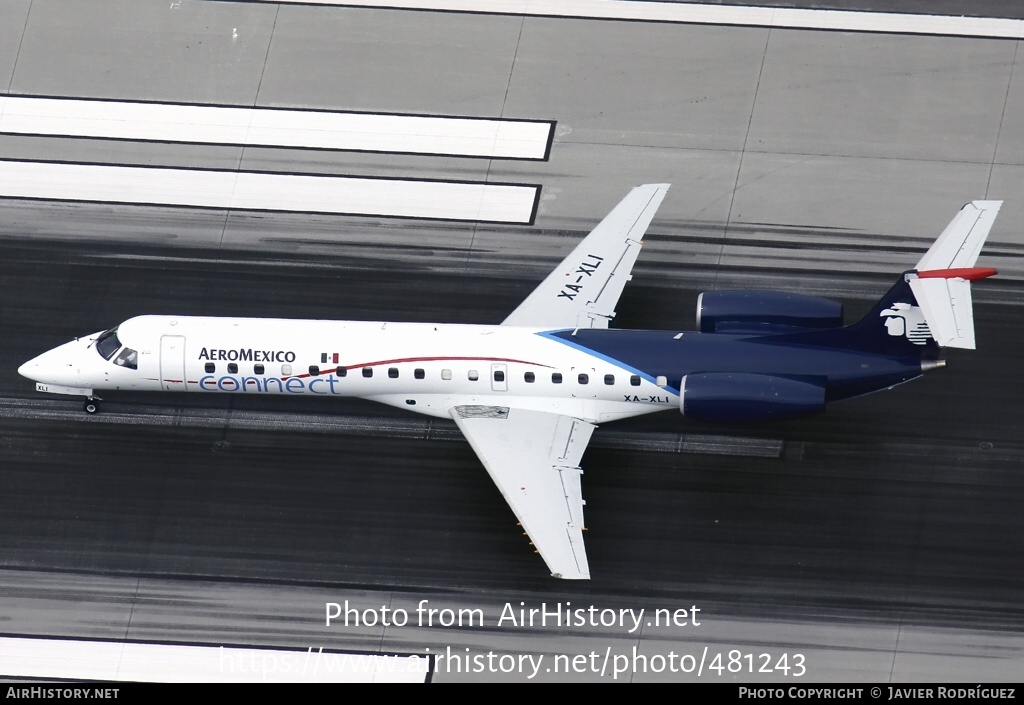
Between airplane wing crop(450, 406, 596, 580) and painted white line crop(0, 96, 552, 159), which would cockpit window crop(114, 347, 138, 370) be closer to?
airplane wing crop(450, 406, 596, 580)

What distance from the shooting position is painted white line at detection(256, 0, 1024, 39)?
3023 cm

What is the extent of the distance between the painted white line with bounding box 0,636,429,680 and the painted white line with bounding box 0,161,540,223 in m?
10.5

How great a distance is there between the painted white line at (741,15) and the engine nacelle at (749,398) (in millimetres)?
11752

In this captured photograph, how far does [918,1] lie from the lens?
30.8 metres

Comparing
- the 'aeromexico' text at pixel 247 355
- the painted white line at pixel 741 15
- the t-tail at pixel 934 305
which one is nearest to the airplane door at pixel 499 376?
the 'aeromexico' text at pixel 247 355

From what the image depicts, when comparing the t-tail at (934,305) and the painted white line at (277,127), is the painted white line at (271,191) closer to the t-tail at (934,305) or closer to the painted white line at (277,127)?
the painted white line at (277,127)

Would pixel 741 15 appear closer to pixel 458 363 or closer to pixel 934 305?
pixel 934 305

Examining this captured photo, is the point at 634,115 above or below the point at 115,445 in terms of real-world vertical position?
above

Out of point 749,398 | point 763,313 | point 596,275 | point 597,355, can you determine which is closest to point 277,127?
point 596,275

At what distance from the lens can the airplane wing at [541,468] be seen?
2209cm

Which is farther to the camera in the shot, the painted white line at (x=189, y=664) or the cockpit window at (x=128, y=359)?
the cockpit window at (x=128, y=359)
